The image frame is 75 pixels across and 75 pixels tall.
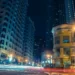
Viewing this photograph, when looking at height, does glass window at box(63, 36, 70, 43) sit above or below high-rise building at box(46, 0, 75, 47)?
below

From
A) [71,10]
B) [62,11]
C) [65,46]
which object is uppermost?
[62,11]

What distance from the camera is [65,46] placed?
160ft

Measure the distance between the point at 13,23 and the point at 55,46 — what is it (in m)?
49.3

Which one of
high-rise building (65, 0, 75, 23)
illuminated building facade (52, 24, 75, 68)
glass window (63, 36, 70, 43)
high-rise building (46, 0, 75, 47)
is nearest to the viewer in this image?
illuminated building facade (52, 24, 75, 68)

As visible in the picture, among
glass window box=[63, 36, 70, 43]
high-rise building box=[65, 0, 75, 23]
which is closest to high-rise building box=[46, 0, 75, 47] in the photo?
high-rise building box=[65, 0, 75, 23]

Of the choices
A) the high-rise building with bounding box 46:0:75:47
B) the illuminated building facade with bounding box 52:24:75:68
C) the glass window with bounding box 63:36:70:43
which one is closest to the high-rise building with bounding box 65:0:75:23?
the high-rise building with bounding box 46:0:75:47

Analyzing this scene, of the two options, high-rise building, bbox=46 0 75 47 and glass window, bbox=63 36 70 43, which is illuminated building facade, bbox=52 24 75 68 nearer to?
glass window, bbox=63 36 70 43

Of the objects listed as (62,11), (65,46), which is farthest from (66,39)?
(62,11)

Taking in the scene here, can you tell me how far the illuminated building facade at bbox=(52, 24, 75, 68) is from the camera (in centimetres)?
4734

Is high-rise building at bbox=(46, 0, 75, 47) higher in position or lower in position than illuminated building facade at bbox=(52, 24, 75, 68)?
higher

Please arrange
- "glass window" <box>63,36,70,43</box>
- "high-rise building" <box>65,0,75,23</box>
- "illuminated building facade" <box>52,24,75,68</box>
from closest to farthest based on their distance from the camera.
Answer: "illuminated building facade" <box>52,24,75,68</box>, "glass window" <box>63,36,70,43</box>, "high-rise building" <box>65,0,75,23</box>

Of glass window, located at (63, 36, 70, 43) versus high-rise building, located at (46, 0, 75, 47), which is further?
high-rise building, located at (46, 0, 75, 47)

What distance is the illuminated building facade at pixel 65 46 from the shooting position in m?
47.3

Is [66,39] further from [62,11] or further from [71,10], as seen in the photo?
[62,11]
